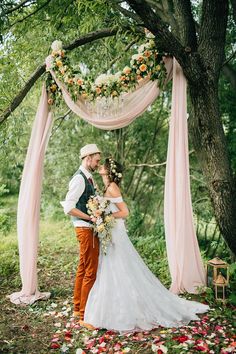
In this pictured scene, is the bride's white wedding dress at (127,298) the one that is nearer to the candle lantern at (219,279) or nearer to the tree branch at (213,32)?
the candle lantern at (219,279)

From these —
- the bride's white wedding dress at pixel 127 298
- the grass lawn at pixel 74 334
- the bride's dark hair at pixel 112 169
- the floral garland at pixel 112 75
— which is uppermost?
the floral garland at pixel 112 75

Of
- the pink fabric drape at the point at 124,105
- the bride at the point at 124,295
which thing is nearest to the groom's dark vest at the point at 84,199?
the bride at the point at 124,295

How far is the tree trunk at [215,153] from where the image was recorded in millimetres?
4344

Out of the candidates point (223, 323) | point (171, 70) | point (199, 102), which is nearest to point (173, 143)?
point (199, 102)

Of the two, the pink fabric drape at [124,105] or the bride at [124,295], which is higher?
the pink fabric drape at [124,105]

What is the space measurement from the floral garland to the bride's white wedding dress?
50.6 inches

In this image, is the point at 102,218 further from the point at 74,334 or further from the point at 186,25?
the point at 186,25

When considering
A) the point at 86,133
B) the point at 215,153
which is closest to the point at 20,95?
the point at 215,153

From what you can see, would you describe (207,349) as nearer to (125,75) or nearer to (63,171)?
(125,75)

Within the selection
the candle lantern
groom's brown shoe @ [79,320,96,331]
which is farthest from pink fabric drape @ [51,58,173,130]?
groom's brown shoe @ [79,320,96,331]

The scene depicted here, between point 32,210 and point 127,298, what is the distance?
166 cm

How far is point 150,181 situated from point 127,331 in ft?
18.0

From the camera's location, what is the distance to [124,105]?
4.47 meters

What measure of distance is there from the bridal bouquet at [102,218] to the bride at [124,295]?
0.08 m
